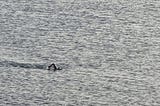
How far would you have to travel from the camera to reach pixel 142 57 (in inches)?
37.7

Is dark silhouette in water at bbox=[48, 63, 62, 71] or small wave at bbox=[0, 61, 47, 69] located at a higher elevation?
small wave at bbox=[0, 61, 47, 69]

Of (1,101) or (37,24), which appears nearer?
(1,101)

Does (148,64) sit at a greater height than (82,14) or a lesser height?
lesser

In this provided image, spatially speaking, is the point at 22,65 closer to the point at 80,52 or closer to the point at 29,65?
the point at 29,65

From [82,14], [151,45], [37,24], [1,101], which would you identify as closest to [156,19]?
[151,45]

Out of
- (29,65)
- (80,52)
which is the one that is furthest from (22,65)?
(80,52)

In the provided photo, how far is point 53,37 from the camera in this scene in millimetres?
1013

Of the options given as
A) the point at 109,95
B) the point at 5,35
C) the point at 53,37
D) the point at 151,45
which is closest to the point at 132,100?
the point at 109,95

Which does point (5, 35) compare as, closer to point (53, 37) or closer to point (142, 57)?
point (53, 37)

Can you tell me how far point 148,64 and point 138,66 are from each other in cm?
2

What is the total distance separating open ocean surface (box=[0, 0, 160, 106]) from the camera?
0.91 metres

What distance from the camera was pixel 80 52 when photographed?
3.22ft

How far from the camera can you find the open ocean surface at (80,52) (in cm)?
91

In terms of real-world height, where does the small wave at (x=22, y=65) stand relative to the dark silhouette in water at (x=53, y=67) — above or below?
above
